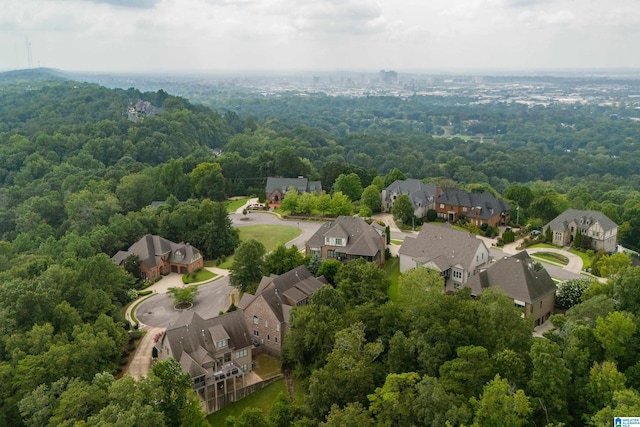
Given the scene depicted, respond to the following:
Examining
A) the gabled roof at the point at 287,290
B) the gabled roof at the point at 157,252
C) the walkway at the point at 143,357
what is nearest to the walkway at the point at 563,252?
the gabled roof at the point at 287,290

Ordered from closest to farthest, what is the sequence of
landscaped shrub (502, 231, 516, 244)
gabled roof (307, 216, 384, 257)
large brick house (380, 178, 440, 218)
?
gabled roof (307, 216, 384, 257), landscaped shrub (502, 231, 516, 244), large brick house (380, 178, 440, 218)

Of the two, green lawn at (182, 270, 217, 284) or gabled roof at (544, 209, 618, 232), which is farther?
gabled roof at (544, 209, 618, 232)

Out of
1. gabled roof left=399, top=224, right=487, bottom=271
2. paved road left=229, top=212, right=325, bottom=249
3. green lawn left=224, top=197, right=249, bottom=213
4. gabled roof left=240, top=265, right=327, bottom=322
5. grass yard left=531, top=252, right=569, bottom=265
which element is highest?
gabled roof left=399, top=224, right=487, bottom=271

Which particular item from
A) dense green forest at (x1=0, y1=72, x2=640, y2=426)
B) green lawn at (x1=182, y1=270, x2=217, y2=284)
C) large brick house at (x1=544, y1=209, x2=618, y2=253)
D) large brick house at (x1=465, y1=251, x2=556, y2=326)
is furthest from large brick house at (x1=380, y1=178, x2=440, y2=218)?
green lawn at (x1=182, y1=270, x2=217, y2=284)

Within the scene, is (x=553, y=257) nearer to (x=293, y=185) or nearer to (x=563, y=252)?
(x=563, y=252)

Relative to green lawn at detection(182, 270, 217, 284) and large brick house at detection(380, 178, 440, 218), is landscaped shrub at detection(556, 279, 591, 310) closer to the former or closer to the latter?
large brick house at detection(380, 178, 440, 218)

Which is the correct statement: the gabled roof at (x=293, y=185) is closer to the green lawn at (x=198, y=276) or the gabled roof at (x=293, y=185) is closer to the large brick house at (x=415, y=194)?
the large brick house at (x=415, y=194)

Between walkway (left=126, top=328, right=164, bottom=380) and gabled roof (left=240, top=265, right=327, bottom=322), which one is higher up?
gabled roof (left=240, top=265, right=327, bottom=322)

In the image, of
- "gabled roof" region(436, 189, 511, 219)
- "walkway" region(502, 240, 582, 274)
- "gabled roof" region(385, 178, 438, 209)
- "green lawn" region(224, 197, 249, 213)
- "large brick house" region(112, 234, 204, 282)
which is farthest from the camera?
"green lawn" region(224, 197, 249, 213)
